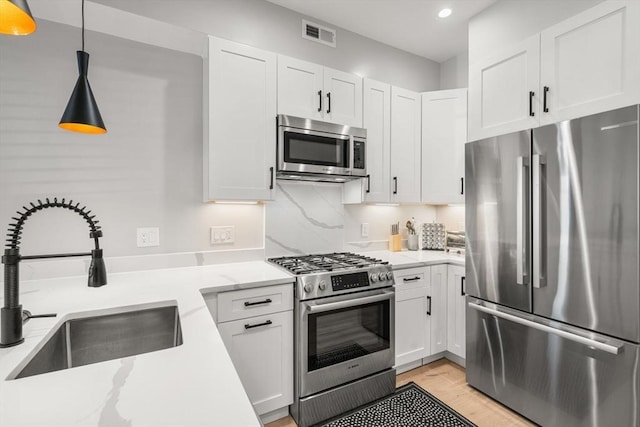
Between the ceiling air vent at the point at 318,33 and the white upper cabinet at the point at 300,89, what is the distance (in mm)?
461

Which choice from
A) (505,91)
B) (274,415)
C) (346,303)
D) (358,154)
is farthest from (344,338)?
(505,91)

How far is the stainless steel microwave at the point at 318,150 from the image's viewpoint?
87.2 inches

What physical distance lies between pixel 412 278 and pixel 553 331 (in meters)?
0.92

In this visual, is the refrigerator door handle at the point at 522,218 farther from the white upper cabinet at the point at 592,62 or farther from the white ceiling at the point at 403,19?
the white ceiling at the point at 403,19

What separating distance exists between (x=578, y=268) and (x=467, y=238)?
69 centimetres

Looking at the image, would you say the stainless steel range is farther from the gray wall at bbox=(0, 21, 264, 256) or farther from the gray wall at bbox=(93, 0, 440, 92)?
the gray wall at bbox=(93, 0, 440, 92)

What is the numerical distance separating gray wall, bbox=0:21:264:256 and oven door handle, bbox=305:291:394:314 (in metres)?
0.82

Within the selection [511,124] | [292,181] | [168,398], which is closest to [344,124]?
[292,181]

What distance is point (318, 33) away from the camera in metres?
2.64

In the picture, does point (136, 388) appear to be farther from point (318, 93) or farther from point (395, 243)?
point (395, 243)

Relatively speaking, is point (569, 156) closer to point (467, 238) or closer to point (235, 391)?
point (467, 238)

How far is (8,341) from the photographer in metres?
0.91

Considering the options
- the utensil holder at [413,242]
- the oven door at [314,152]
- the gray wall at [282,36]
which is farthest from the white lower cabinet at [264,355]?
the gray wall at [282,36]

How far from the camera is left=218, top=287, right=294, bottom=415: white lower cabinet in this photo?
5.91 ft
